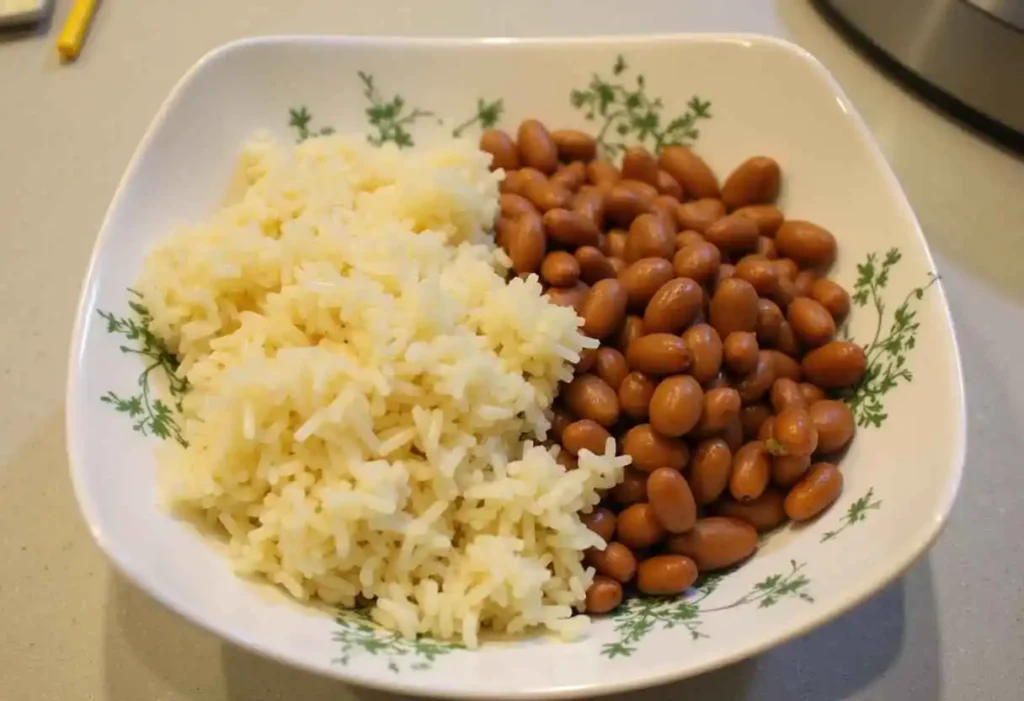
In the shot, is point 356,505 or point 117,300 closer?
point 356,505

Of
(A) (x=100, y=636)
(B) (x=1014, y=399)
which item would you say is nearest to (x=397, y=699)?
(A) (x=100, y=636)

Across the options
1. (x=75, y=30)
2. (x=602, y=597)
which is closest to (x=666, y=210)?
(x=602, y=597)

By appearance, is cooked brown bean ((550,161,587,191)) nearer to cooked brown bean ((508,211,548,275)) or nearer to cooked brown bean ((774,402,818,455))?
cooked brown bean ((508,211,548,275))

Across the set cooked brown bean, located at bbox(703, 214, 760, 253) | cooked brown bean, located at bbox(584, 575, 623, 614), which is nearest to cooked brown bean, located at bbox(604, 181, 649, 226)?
cooked brown bean, located at bbox(703, 214, 760, 253)

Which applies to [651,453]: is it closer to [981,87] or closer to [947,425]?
[947,425]

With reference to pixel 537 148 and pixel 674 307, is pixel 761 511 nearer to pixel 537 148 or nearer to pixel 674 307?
pixel 674 307

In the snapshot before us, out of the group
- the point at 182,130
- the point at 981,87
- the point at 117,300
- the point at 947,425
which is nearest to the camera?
the point at 947,425
